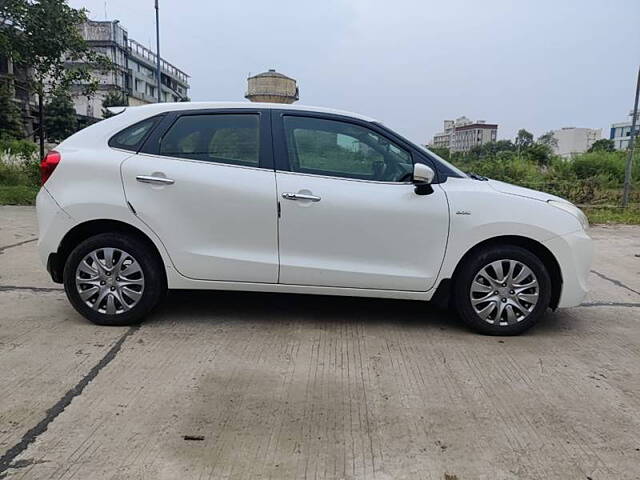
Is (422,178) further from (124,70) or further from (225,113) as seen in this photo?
(124,70)

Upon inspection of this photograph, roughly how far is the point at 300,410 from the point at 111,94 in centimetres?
5449

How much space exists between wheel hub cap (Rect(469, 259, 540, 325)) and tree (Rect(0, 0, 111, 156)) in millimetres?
11004

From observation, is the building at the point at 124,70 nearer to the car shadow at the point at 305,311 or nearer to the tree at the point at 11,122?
the tree at the point at 11,122

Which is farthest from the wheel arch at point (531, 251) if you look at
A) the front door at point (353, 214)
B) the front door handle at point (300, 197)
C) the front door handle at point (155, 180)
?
the front door handle at point (155, 180)

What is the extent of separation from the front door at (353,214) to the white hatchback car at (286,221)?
1cm

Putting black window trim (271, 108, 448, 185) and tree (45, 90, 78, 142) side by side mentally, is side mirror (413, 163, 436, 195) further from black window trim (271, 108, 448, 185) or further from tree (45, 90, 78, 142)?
tree (45, 90, 78, 142)

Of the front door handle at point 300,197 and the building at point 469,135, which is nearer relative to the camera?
the front door handle at point 300,197

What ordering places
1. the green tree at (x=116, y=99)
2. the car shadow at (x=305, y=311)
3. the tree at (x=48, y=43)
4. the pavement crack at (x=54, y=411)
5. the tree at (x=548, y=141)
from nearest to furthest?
the pavement crack at (x=54, y=411)
the car shadow at (x=305, y=311)
the tree at (x=48, y=43)
the tree at (x=548, y=141)
the green tree at (x=116, y=99)

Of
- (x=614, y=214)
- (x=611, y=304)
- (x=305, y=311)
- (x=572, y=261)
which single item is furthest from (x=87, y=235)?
(x=614, y=214)

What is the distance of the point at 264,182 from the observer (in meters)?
3.78

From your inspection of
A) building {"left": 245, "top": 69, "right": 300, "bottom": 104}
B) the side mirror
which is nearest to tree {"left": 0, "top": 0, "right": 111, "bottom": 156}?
building {"left": 245, "top": 69, "right": 300, "bottom": 104}

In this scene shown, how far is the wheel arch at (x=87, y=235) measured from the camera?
389 cm

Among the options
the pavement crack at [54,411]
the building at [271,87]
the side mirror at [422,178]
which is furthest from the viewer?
the building at [271,87]

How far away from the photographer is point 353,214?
3.77 metres
